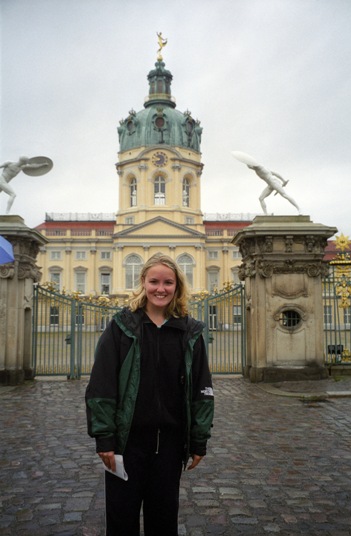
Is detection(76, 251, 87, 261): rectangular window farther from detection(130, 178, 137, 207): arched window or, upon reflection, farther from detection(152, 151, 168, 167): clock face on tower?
detection(152, 151, 168, 167): clock face on tower

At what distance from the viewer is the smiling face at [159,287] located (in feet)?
9.89

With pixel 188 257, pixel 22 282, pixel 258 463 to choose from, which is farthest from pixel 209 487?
pixel 188 257

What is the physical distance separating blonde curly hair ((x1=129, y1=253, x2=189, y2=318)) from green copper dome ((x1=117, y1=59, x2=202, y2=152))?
2144 inches

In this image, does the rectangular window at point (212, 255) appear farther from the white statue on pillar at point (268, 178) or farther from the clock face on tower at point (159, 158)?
the white statue on pillar at point (268, 178)

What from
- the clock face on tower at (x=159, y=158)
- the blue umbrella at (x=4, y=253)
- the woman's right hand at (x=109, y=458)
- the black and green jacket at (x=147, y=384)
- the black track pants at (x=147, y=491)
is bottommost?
the black track pants at (x=147, y=491)

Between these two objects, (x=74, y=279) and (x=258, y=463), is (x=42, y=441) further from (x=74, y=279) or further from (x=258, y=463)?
Answer: (x=74, y=279)

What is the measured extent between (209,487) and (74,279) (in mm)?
53633

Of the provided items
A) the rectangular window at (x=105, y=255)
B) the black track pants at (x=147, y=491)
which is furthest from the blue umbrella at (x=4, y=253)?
the rectangular window at (x=105, y=255)

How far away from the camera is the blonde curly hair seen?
306 cm

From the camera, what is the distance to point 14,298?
11461mm

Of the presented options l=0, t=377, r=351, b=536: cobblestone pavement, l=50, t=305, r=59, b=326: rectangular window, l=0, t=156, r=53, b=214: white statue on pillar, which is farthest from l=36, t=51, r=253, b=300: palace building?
l=0, t=377, r=351, b=536: cobblestone pavement

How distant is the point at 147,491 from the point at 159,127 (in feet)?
185

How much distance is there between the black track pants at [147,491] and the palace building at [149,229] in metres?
50.4

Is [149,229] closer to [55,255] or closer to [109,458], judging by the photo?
[55,255]
